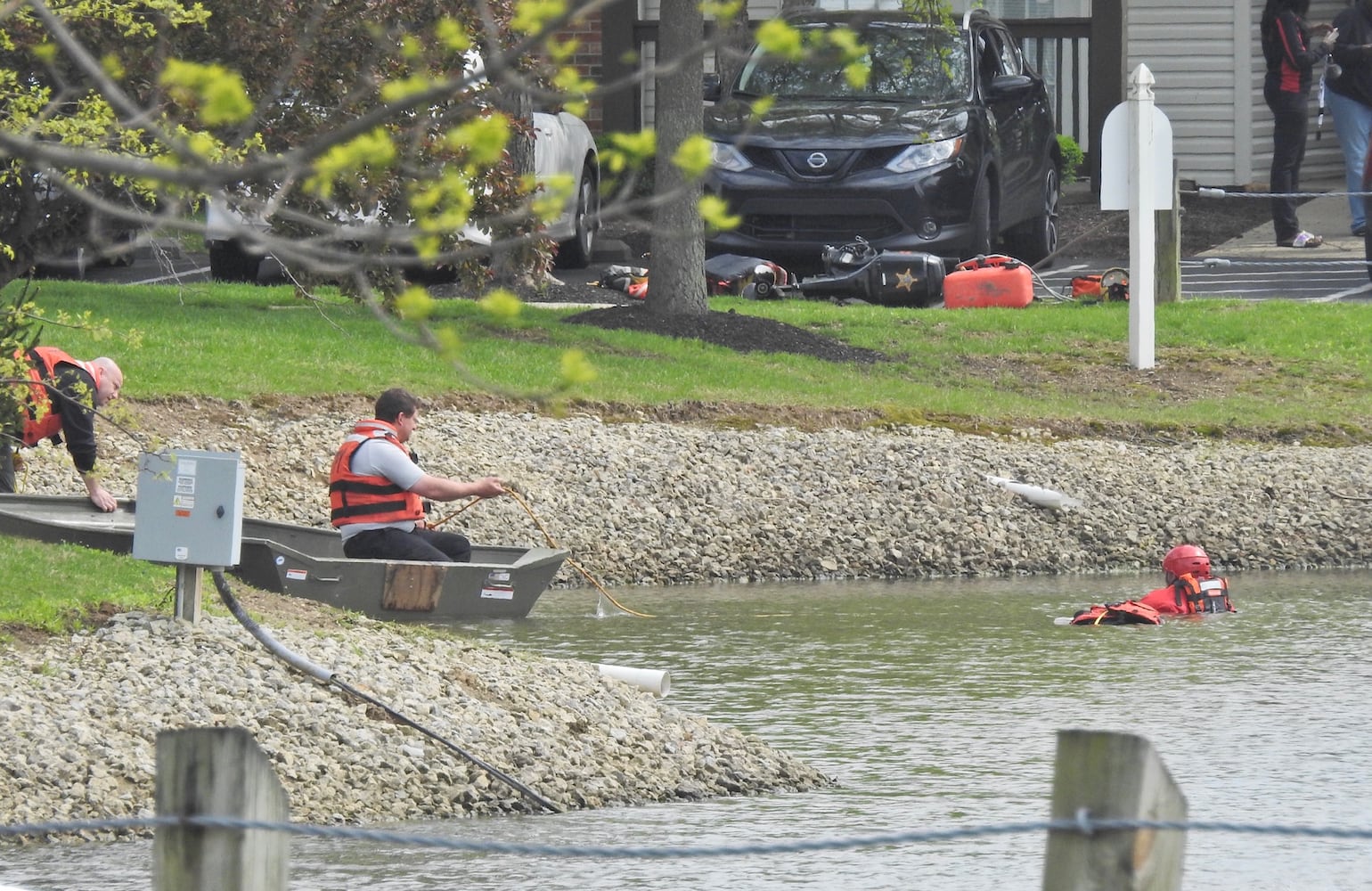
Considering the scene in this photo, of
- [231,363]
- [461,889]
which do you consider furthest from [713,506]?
[461,889]

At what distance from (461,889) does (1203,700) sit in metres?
4.72

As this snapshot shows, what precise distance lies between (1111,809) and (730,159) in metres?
18.9

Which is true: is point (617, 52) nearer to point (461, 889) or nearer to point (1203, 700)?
point (1203, 700)

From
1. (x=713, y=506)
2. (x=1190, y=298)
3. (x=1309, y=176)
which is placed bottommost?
(x=713, y=506)

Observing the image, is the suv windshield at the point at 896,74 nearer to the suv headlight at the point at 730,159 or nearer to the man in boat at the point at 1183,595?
the suv headlight at the point at 730,159

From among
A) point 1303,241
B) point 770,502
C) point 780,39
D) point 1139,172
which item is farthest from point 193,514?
point 1303,241

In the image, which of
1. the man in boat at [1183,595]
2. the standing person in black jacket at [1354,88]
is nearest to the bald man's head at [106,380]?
the man in boat at [1183,595]

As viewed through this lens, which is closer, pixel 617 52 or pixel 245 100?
pixel 245 100

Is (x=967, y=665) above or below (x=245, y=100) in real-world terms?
below

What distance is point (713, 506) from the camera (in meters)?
16.4

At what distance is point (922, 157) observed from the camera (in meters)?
22.9

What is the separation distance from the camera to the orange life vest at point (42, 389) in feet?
36.3

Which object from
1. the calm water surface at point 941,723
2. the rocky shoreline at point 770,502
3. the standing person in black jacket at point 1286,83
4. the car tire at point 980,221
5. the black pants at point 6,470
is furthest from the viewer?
the standing person in black jacket at point 1286,83

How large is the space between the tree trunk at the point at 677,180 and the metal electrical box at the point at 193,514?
32.9ft
